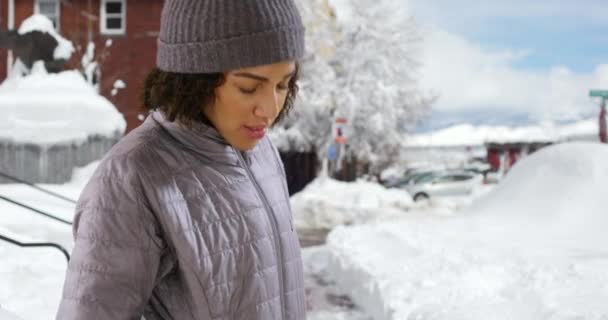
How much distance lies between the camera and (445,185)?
24766mm

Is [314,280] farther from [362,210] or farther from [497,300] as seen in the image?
[362,210]

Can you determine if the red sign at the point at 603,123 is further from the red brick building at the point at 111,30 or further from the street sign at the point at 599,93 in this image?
the red brick building at the point at 111,30

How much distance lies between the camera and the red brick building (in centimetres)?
2373

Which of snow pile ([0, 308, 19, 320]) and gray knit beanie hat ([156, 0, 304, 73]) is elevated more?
gray knit beanie hat ([156, 0, 304, 73])

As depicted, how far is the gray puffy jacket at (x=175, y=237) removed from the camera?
135cm

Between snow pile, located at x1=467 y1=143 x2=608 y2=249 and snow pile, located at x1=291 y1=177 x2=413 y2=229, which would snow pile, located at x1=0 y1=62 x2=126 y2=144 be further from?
snow pile, located at x1=467 y1=143 x2=608 y2=249

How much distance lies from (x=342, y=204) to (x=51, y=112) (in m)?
9.28

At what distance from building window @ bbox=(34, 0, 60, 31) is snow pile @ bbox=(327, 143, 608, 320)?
1686 centimetres

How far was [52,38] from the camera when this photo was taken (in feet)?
48.7

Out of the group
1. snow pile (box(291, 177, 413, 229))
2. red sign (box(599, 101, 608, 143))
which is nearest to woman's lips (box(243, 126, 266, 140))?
red sign (box(599, 101, 608, 143))

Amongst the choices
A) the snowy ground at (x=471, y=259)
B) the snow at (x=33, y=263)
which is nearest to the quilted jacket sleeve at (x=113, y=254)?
the snowy ground at (x=471, y=259)

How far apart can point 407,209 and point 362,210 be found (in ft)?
5.34

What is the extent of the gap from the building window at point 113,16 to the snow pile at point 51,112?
10.2m

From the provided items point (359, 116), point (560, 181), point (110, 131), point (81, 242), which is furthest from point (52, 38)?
point (359, 116)
